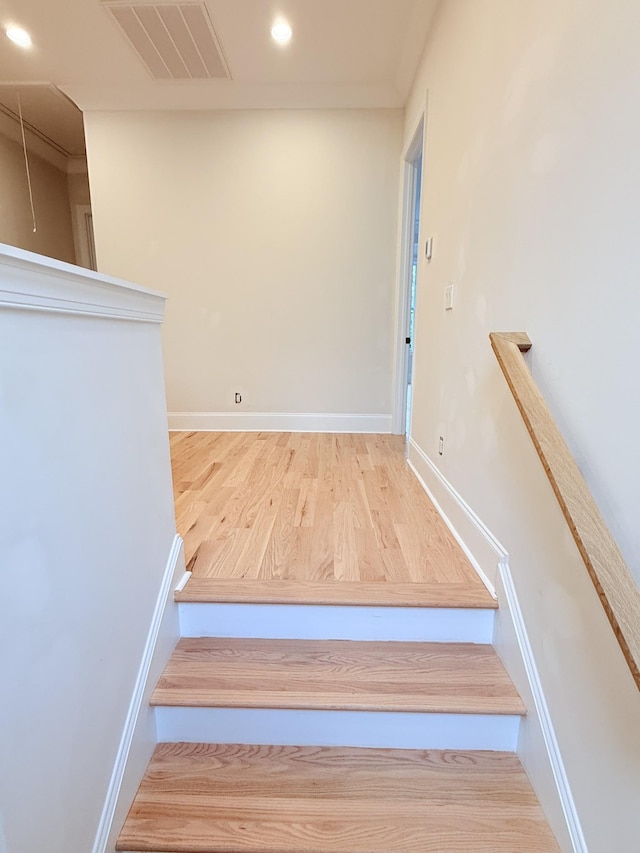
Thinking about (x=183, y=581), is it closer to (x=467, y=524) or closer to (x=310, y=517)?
(x=310, y=517)

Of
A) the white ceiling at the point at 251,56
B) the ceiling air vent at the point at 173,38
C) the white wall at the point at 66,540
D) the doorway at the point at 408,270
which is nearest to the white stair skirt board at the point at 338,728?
the white wall at the point at 66,540

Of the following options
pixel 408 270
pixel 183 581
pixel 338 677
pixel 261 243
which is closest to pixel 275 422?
pixel 261 243

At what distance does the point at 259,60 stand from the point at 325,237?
122 centimetres

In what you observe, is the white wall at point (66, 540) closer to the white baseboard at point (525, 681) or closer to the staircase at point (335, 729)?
the staircase at point (335, 729)

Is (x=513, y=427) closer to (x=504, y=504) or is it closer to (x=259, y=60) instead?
(x=504, y=504)

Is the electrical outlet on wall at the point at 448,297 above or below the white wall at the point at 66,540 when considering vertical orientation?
above

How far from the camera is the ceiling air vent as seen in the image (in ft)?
7.70

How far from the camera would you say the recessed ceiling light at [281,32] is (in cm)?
246

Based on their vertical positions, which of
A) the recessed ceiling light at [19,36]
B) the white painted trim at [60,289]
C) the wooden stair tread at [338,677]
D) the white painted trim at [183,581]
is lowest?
the wooden stair tread at [338,677]

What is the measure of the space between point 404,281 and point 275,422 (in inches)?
65.2

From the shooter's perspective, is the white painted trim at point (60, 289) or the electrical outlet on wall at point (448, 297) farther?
the electrical outlet on wall at point (448, 297)

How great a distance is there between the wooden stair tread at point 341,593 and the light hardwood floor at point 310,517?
0.04 m

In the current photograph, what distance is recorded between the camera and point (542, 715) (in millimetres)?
1104

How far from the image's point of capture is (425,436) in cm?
248
